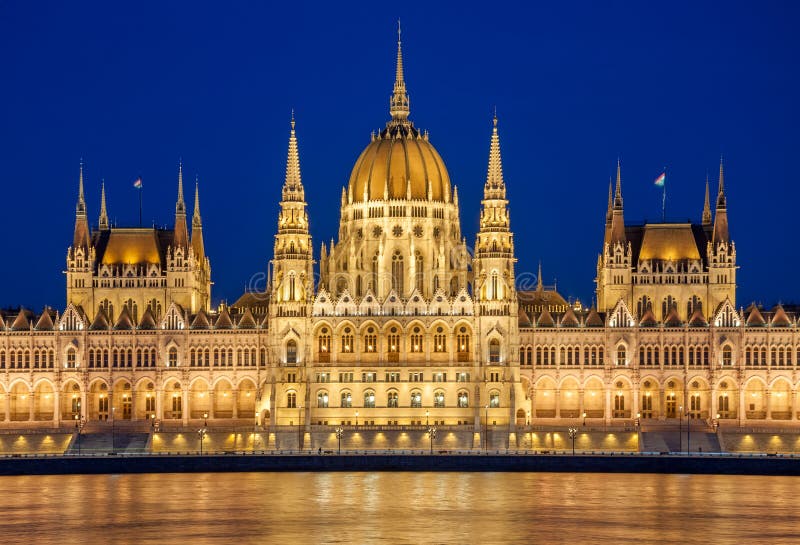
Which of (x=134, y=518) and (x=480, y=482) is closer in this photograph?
(x=134, y=518)

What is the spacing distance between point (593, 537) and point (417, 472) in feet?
141

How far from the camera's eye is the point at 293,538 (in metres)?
151

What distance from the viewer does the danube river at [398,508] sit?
15238cm

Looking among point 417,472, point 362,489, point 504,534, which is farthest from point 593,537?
point 417,472

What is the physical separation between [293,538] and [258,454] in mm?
45716

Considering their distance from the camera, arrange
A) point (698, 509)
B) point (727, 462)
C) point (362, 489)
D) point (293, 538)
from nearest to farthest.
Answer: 1. point (293, 538)
2. point (698, 509)
3. point (362, 489)
4. point (727, 462)

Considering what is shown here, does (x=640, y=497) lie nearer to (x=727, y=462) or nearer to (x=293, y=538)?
(x=727, y=462)

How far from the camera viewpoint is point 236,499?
561 ft

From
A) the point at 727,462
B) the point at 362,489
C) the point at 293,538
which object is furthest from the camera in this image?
the point at 727,462

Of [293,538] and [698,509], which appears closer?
[293,538]

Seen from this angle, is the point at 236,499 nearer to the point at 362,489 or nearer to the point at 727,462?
the point at 362,489

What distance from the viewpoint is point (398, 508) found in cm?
16550

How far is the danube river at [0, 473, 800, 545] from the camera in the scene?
152 m

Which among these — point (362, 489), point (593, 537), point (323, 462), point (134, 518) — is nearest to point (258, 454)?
point (323, 462)
